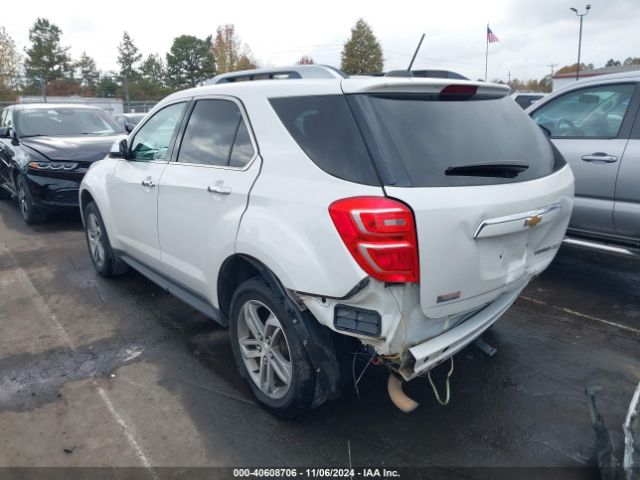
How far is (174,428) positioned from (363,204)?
173 centimetres

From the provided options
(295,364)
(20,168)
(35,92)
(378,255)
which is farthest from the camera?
(35,92)

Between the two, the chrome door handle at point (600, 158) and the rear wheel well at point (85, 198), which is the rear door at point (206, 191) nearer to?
the rear wheel well at point (85, 198)

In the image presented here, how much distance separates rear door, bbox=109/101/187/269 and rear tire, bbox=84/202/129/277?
403mm

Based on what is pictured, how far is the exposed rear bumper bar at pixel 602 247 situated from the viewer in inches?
168

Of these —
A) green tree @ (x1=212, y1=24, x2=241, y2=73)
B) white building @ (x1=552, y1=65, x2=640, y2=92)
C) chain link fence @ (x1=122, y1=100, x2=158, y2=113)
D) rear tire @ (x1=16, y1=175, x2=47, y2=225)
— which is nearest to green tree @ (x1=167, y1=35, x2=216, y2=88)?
green tree @ (x1=212, y1=24, x2=241, y2=73)

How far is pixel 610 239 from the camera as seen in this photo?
4617 millimetres

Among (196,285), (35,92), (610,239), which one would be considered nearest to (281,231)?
(196,285)

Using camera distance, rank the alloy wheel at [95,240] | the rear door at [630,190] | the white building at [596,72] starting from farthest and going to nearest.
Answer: the white building at [596,72], the alloy wheel at [95,240], the rear door at [630,190]

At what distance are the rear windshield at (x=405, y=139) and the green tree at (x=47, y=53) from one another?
70148 mm

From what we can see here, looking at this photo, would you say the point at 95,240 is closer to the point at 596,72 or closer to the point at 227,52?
the point at 596,72

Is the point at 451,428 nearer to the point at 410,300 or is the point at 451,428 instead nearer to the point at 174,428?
the point at 410,300

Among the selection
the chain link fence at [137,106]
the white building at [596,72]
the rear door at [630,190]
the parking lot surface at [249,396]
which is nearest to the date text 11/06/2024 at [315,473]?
the parking lot surface at [249,396]

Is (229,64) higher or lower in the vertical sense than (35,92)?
higher

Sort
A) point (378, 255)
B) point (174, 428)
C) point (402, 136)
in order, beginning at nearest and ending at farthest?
point (378, 255) < point (402, 136) < point (174, 428)
